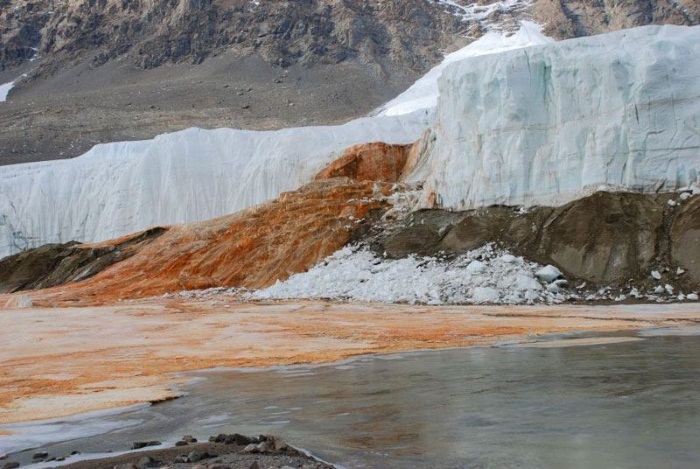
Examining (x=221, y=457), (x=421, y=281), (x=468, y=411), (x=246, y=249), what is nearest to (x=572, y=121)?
(x=421, y=281)

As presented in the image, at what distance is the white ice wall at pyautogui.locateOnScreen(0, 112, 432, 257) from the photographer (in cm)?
5416

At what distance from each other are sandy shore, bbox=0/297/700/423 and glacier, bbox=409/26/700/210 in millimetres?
8081

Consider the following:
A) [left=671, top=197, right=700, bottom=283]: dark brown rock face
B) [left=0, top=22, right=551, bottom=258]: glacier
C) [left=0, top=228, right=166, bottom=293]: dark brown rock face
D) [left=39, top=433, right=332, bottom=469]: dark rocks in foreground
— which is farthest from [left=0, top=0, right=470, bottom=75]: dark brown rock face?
[left=39, top=433, right=332, bottom=469]: dark rocks in foreground

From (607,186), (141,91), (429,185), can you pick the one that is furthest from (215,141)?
(141,91)

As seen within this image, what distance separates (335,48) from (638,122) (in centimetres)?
13624

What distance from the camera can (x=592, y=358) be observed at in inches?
500

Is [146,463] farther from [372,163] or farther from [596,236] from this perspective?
[372,163]

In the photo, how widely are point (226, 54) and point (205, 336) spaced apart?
483 feet

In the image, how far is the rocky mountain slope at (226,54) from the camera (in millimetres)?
126625

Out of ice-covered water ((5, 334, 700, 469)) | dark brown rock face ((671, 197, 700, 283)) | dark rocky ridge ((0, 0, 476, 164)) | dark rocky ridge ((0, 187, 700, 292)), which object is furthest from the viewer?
dark rocky ridge ((0, 0, 476, 164))

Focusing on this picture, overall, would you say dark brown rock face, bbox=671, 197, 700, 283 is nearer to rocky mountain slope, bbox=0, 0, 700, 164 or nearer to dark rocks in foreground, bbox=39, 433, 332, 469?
dark rocks in foreground, bbox=39, 433, 332, 469

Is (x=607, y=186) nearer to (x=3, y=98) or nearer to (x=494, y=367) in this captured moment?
(x=494, y=367)

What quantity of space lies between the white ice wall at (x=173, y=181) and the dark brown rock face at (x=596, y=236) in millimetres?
20763

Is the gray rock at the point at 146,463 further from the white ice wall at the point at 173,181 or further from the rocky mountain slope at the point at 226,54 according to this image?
the rocky mountain slope at the point at 226,54
